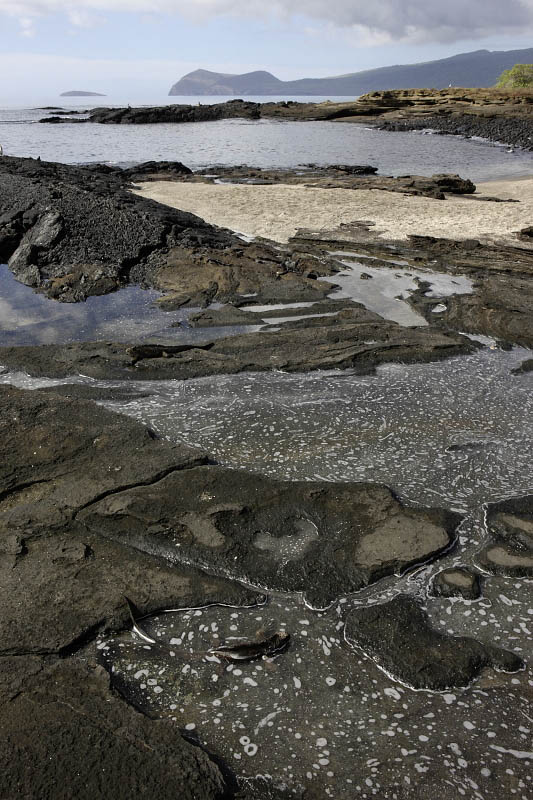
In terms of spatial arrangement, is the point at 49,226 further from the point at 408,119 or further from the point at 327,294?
the point at 408,119

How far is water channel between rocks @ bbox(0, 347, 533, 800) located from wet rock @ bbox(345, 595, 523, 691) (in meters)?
0.06

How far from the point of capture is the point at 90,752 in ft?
7.84

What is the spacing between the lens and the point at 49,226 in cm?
1027

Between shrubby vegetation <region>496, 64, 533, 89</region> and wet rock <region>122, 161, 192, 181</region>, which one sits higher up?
shrubby vegetation <region>496, 64, 533, 89</region>

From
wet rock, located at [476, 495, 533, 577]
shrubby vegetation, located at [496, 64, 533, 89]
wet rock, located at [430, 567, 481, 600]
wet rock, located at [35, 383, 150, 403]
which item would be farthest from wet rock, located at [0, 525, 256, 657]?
shrubby vegetation, located at [496, 64, 533, 89]

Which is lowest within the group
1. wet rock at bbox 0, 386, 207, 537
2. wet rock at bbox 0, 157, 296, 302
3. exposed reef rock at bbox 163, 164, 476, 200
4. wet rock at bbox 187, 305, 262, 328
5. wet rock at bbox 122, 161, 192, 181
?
wet rock at bbox 0, 386, 207, 537

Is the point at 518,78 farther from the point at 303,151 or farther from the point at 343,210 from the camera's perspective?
the point at 343,210

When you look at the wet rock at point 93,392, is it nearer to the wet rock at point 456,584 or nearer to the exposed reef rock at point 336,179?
the wet rock at point 456,584

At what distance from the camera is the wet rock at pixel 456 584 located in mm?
3344

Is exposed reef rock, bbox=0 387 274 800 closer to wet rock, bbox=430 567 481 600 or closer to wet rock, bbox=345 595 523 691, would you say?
wet rock, bbox=345 595 523 691

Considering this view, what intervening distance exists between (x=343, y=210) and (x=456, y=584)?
11503mm

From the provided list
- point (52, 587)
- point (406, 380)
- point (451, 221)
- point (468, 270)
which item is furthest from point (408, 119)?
point (52, 587)

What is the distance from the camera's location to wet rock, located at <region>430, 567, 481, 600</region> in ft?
11.0

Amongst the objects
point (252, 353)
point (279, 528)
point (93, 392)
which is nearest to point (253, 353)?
point (252, 353)
